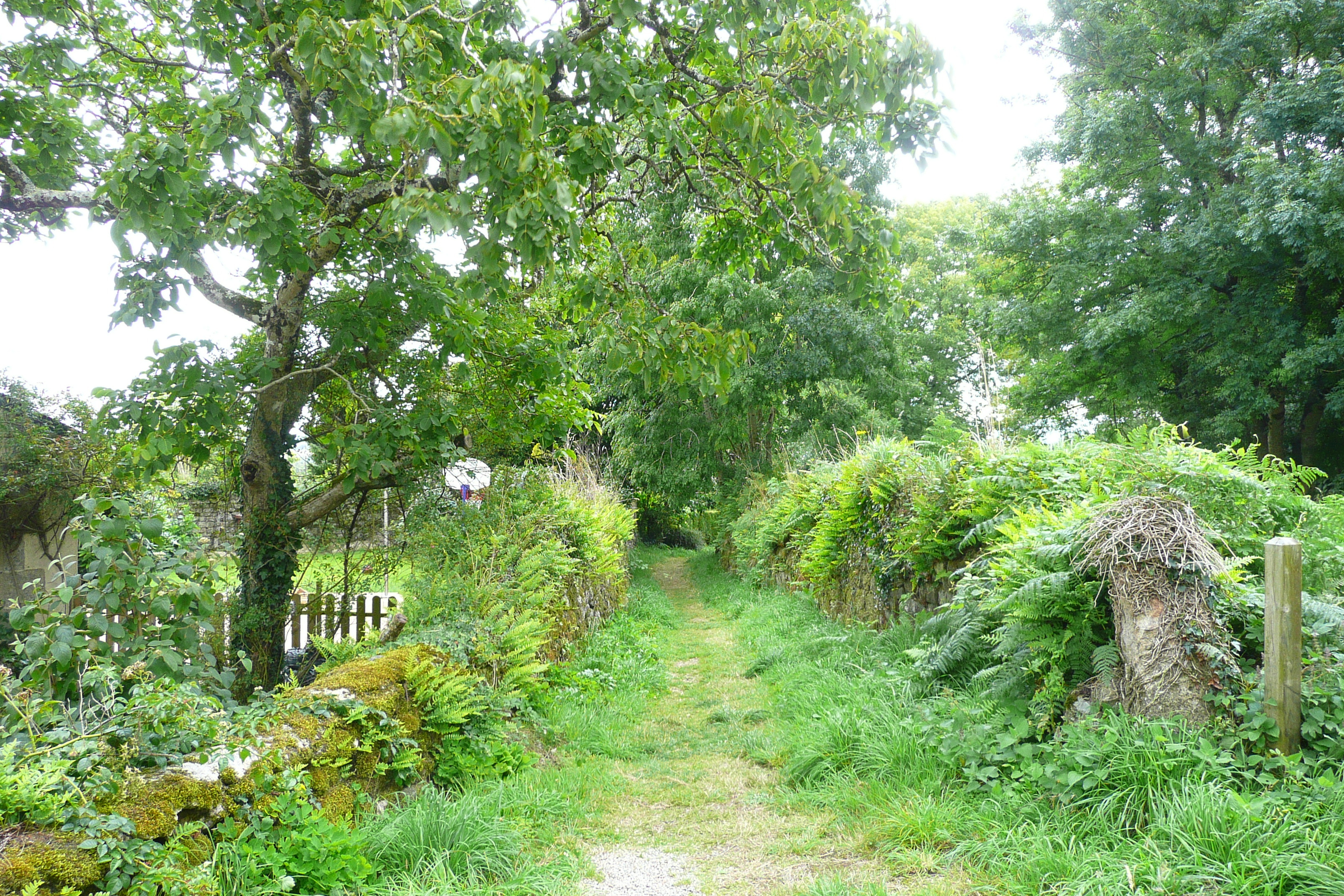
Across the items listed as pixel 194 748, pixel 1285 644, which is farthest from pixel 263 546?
pixel 1285 644

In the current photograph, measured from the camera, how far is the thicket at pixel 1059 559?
367 cm

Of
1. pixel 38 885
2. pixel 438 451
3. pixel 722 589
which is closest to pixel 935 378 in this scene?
pixel 722 589

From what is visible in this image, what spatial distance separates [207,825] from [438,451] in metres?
4.29

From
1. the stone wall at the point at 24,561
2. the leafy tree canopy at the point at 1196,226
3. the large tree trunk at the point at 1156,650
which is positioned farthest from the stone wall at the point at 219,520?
the leafy tree canopy at the point at 1196,226

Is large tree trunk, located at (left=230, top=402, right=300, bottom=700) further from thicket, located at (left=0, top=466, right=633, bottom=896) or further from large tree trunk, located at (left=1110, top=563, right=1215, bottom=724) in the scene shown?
large tree trunk, located at (left=1110, top=563, right=1215, bottom=724)

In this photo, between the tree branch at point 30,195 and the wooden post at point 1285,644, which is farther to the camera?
the tree branch at point 30,195

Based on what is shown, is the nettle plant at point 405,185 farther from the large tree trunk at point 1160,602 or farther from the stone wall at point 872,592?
the stone wall at point 872,592

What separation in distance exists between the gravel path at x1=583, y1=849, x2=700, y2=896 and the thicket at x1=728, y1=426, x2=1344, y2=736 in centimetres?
200

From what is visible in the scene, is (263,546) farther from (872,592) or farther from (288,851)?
(872,592)

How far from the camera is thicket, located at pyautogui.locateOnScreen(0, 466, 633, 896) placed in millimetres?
2332

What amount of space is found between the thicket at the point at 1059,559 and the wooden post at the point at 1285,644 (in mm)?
68

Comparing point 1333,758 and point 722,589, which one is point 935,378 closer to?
point 722,589

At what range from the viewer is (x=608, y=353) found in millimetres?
4637

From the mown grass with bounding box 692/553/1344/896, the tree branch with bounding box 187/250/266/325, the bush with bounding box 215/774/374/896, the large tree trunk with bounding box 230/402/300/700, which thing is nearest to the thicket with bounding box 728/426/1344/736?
the mown grass with bounding box 692/553/1344/896
